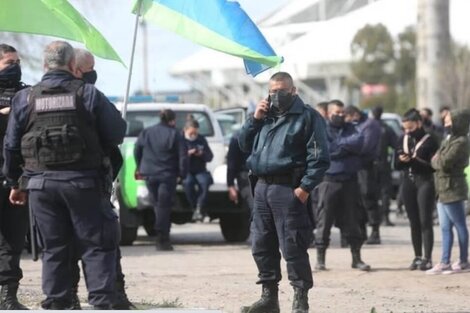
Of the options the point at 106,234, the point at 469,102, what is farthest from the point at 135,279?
the point at 469,102

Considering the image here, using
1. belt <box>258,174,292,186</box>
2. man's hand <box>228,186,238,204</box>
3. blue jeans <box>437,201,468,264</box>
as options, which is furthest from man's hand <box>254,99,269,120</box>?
man's hand <box>228,186,238,204</box>

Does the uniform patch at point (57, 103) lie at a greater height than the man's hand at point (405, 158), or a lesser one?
greater

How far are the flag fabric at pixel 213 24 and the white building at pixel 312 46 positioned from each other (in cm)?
4689

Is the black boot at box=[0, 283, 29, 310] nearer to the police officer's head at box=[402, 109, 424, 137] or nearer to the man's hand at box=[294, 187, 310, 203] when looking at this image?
the man's hand at box=[294, 187, 310, 203]

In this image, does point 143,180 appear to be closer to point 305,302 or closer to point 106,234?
point 305,302

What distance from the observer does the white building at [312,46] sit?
71125 millimetres

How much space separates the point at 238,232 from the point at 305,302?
8561mm

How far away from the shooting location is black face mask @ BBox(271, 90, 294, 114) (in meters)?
10.6

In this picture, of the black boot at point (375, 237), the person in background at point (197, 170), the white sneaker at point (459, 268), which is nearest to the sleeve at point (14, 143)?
the white sneaker at point (459, 268)

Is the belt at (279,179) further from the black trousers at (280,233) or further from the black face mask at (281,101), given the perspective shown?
the black face mask at (281,101)

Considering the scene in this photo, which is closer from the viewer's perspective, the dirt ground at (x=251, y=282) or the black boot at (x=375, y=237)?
the dirt ground at (x=251, y=282)

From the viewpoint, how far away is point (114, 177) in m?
9.69

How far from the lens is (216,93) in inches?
3959

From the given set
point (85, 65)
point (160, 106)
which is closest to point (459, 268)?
point (85, 65)
